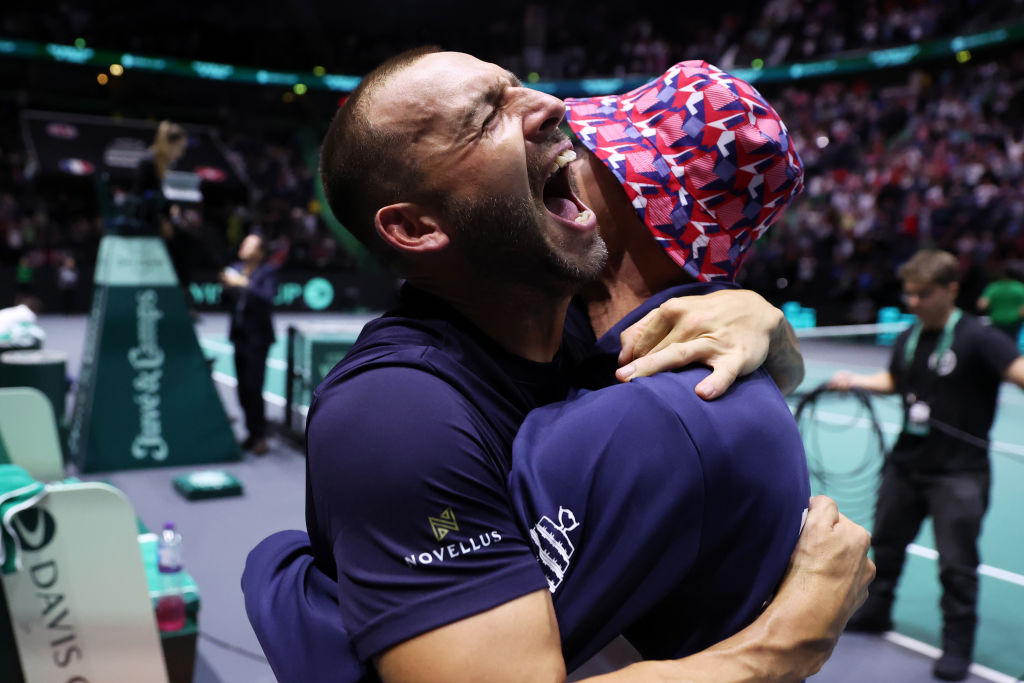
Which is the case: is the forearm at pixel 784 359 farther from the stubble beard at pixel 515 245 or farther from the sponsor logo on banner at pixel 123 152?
the sponsor logo on banner at pixel 123 152

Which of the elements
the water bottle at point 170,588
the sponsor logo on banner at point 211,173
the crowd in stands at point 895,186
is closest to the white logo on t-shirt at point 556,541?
the water bottle at point 170,588

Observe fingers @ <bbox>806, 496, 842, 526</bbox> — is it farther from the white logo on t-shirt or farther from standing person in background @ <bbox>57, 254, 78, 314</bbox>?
standing person in background @ <bbox>57, 254, 78, 314</bbox>

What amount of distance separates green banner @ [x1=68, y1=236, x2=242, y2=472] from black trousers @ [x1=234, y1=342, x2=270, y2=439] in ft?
1.32

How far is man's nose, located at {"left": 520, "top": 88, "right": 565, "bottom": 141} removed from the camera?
4.27ft

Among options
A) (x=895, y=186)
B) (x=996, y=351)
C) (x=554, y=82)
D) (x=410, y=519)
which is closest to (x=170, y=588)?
(x=410, y=519)

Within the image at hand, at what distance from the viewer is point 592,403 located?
1128mm

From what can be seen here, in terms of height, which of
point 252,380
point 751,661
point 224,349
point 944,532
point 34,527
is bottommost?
point 224,349

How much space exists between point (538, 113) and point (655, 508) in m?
0.66

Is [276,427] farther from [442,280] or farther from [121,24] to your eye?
[121,24]

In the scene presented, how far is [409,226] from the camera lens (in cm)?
128

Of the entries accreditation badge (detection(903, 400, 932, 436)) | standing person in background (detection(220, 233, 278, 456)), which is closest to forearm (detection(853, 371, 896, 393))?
accreditation badge (detection(903, 400, 932, 436))

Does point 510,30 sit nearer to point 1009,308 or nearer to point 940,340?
point 1009,308

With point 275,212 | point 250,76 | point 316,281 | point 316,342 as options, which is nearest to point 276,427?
point 316,342

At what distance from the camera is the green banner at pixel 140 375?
6488 millimetres
